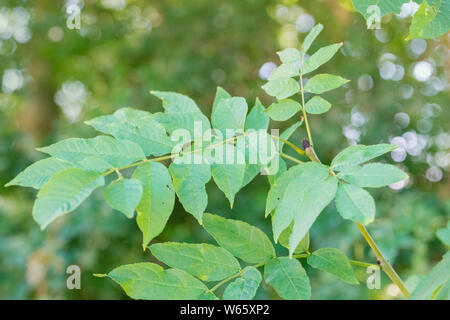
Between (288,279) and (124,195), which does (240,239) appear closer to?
(288,279)

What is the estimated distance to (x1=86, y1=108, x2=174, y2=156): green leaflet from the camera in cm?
66

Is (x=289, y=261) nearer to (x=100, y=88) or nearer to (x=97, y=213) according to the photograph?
(x=97, y=213)

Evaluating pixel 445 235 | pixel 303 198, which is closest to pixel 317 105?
pixel 303 198

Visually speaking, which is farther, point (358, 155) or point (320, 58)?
point (320, 58)

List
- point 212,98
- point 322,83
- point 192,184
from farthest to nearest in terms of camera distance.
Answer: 1. point 212,98
2. point 322,83
3. point 192,184

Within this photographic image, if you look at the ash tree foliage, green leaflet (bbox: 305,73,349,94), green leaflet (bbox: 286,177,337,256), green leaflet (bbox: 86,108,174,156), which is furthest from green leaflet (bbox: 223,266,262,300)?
the ash tree foliage

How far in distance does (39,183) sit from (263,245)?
1.17 ft

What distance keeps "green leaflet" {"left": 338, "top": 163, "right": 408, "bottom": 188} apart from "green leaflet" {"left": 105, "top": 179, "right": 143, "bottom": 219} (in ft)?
0.92

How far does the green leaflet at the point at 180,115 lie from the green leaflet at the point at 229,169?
58 millimetres

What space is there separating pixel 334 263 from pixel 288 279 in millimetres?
91

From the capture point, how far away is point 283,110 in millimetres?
764

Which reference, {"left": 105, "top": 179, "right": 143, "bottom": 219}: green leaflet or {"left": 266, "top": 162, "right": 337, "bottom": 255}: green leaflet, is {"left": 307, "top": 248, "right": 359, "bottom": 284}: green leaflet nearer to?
{"left": 266, "top": 162, "right": 337, "bottom": 255}: green leaflet

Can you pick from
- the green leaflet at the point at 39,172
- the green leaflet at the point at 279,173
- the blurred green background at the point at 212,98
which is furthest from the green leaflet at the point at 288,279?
the blurred green background at the point at 212,98
